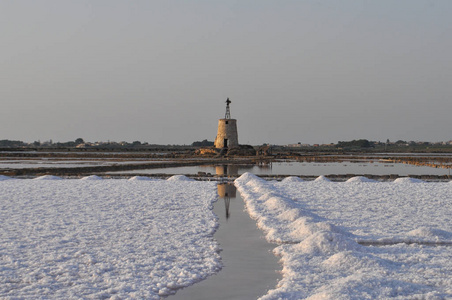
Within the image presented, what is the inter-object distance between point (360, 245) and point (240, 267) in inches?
83.9

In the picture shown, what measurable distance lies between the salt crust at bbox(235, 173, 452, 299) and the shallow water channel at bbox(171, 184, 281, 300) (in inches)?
7.7

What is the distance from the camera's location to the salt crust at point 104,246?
5734mm

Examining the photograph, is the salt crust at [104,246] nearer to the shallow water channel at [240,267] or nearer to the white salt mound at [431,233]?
the shallow water channel at [240,267]

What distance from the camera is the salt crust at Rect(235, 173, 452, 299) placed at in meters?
5.43

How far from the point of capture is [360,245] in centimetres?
743

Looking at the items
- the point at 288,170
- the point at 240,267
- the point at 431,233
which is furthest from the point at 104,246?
the point at 288,170

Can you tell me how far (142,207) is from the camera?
12.5 meters

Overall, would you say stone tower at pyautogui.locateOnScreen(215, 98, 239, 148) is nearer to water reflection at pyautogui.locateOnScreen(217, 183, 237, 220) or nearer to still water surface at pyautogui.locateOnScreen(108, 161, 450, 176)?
still water surface at pyautogui.locateOnScreen(108, 161, 450, 176)

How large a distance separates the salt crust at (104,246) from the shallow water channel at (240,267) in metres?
0.21

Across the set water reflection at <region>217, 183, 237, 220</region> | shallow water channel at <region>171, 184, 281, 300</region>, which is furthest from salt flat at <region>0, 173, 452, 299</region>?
water reflection at <region>217, 183, 237, 220</region>

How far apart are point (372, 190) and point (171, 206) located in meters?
8.54

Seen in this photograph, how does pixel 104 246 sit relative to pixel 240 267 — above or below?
above

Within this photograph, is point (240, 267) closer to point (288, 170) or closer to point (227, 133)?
point (288, 170)

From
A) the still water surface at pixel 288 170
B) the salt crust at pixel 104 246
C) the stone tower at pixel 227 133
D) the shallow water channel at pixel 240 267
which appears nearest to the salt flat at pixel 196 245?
the salt crust at pixel 104 246
